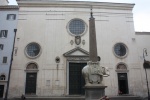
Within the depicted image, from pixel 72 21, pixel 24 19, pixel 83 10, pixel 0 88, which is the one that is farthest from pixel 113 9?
pixel 0 88

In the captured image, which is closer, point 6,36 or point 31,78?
point 31,78

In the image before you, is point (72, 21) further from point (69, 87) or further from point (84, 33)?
point (69, 87)

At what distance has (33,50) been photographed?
24641 millimetres

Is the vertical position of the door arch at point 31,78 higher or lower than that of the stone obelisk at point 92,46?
lower

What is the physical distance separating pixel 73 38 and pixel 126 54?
6.88m

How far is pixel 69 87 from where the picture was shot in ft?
76.5

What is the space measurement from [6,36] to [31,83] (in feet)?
27.6

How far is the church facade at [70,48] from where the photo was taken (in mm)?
23375

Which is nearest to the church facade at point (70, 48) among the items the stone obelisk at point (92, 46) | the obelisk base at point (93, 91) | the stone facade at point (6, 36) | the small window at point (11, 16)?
the stone facade at point (6, 36)

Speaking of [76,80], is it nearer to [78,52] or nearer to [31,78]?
[78,52]

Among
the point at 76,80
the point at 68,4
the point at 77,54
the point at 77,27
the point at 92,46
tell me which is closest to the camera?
the point at 92,46

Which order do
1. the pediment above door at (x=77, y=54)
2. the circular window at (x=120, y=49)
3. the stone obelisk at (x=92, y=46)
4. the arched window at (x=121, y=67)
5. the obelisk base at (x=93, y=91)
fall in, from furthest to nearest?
the circular window at (x=120, y=49) → the arched window at (x=121, y=67) → the pediment above door at (x=77, y=54) → the stone obelisk at (x=92, y=46) → the obelisk base at (x=93, y=91)

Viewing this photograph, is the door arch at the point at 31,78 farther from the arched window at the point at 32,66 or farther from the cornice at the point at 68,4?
the cornice at the point at 68,4

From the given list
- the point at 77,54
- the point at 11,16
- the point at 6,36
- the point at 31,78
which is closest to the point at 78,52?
the point at 77,54
